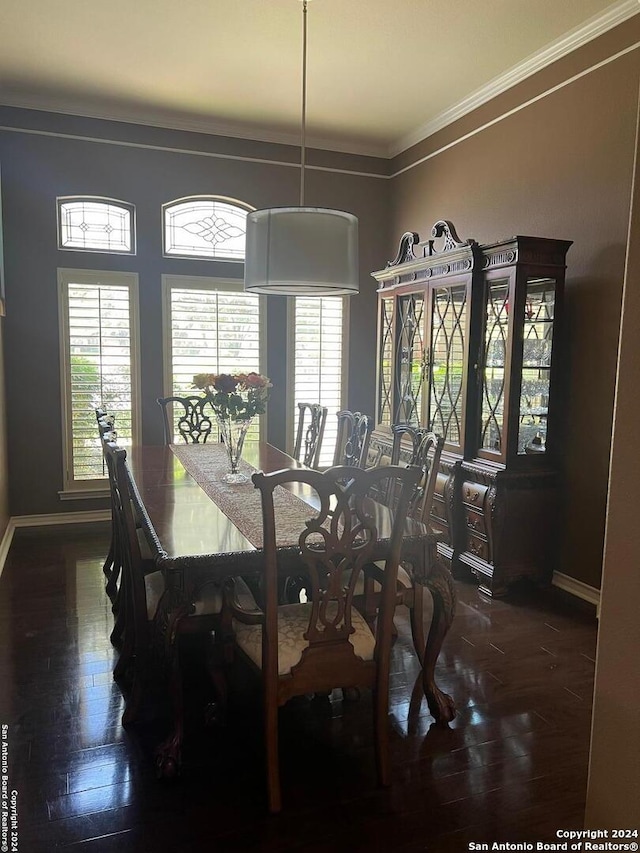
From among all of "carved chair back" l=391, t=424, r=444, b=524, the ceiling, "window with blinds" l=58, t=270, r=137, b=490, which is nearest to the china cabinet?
"carved chair back" l=391, t=424, r=444, b=524

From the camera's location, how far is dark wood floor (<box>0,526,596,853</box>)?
6.24ft

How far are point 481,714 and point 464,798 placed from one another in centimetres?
51

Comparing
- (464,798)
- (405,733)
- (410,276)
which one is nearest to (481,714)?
(405,733)

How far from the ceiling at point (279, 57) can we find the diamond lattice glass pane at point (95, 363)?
1424 mm

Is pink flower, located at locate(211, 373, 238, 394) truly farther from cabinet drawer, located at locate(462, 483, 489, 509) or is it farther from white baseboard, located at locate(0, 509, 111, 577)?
white baseboard, located at locate(0, 509, 111, 577)

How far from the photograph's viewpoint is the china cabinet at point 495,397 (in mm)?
3633

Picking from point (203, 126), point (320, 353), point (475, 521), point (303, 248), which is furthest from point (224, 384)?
point (203, 126)

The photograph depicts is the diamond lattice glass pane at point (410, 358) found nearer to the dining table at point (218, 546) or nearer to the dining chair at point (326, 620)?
the dining table at point (218, 546)

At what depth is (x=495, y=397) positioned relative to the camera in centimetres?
379

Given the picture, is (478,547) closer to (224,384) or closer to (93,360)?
(224,384)

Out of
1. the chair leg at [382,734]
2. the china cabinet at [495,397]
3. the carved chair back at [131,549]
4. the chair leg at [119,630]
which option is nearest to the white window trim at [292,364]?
the china cabinet at [495,397]

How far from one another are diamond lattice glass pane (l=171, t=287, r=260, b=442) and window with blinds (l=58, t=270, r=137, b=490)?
13.9 inches

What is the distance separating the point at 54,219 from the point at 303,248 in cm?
288

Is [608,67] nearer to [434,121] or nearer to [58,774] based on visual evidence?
[434,121]
